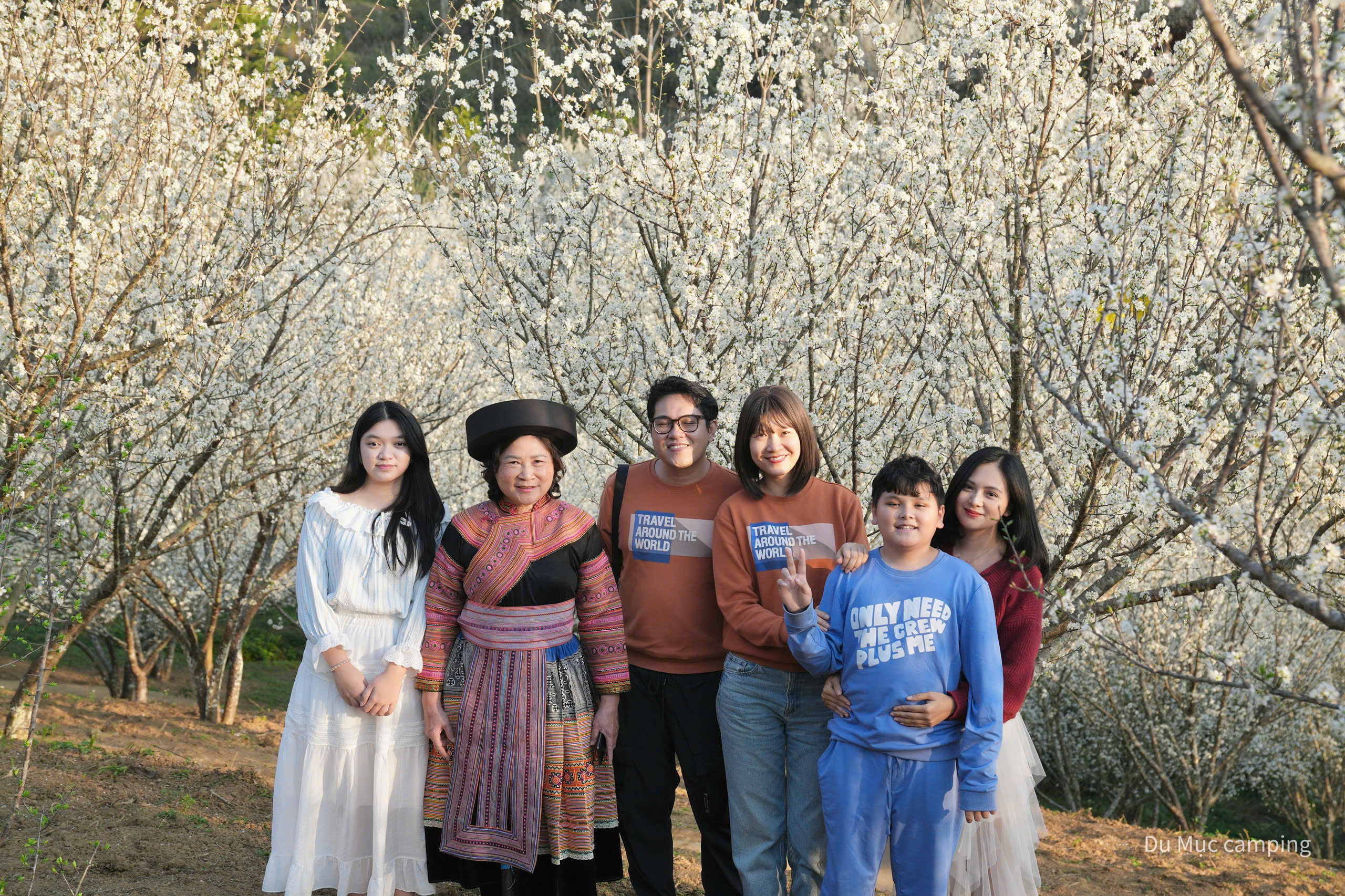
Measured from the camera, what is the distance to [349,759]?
313 centimetres

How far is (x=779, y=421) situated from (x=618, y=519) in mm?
662

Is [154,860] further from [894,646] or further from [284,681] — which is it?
[284,681]

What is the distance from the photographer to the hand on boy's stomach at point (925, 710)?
2.79 m

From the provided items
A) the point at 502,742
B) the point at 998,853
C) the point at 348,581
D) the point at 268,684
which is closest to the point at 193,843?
the point at 348,581

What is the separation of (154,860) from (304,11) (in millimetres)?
3901

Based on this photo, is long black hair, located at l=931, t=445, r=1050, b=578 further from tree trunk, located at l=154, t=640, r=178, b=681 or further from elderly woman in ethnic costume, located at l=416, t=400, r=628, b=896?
tree trunk, located at l=154, t=640, r=178, b=681

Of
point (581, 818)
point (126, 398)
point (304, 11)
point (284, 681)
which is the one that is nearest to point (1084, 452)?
point (581, 818)

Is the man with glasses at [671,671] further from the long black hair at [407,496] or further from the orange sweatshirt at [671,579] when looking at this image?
the long black hair at [407,496]

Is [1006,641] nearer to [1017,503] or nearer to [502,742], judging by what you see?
[1017,503]

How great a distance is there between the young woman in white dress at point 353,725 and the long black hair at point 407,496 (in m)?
0.01

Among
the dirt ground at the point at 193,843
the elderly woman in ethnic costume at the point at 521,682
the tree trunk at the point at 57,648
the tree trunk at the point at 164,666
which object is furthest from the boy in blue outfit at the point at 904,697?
the tree trunk at the point at 164,666

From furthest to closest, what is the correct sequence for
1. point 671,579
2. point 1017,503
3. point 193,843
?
point 193,843
point 671,579
point 1017,503

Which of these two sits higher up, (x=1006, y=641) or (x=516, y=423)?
(x=516, y=423)

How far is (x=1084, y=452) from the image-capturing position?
4.25 meters
